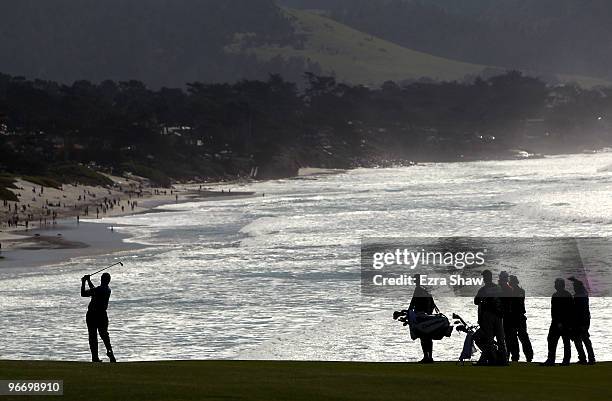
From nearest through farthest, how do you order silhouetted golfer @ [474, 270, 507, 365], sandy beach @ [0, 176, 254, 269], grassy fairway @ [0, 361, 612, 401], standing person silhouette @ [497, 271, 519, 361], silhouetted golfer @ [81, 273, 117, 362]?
grassy fairway @ [0, 361, 612, 401]
silhouetted golfer @ [474, 270, 507, 365]
standing person silhouette @ [497, 271, 519, 361]
silhouetted golfer @ [81, 273, 117, 362]
sandy beach @ [0, 176, 254, 269]

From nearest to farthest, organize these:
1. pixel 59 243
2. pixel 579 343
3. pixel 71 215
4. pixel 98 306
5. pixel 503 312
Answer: pixel 503 312, pixel 98 306, pixel 579 343, pixel 59 243, pixel 71 215

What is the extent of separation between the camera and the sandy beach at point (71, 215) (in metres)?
63.4

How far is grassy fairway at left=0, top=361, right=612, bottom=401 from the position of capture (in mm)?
17141

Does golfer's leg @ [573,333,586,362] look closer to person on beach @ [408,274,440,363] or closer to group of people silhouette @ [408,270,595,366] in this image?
group of people silhouette @ [408,270,595,366]

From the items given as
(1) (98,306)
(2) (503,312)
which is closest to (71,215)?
(1) (98,306)

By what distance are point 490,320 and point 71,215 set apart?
79513mm

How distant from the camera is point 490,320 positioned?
20531 millimetres

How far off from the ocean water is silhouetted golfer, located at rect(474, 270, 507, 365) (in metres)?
7.54

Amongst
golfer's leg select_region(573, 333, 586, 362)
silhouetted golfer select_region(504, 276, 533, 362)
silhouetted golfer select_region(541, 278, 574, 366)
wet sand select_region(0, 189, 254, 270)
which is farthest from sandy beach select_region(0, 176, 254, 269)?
silhouetted golfer select_region(541, 278, 574, 366)

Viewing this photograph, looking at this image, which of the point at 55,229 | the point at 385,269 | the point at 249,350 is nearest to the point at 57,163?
the point at 55,229

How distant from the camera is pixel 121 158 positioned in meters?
162

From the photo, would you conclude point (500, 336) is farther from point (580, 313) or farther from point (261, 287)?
point (261, 287)

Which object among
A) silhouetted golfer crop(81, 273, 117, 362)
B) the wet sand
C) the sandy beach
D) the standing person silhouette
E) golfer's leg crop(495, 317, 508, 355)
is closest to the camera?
golfer's leg crop(495, 317, 508, 355)

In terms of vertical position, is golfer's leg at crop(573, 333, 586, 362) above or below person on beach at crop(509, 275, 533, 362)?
below
